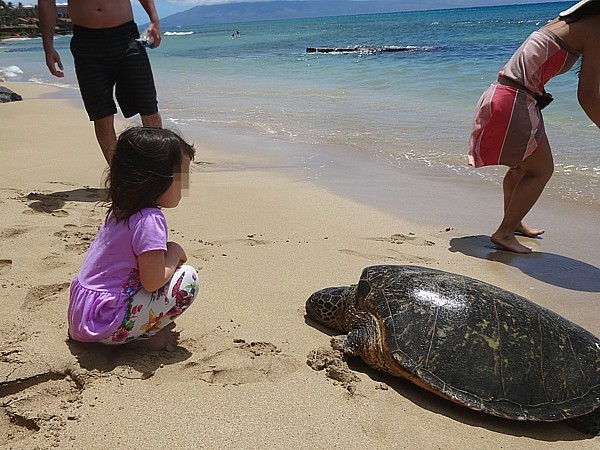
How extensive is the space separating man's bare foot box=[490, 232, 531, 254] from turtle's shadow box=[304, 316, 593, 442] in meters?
1.67

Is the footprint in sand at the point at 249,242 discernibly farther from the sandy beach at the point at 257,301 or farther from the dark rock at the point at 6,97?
the dark rock at the point at 6,97

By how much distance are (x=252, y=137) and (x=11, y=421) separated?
5.68m

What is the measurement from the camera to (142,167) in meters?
2.07

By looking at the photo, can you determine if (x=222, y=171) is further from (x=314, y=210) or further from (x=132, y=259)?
(x=132, y=259)

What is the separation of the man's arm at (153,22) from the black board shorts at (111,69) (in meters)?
0.12

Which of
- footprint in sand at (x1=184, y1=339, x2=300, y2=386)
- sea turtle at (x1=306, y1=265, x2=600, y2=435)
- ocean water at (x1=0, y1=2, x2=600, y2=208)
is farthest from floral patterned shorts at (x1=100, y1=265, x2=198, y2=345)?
ocean water at (x1=0, y1=2, x2=600, y2=208)

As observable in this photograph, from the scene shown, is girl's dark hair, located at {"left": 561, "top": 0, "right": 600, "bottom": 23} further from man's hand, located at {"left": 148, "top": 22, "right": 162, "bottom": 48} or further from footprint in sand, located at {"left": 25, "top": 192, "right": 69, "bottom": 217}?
footprint in sand, located at {"left": 25, "top": 192, "right": 69, "bottom": 217}

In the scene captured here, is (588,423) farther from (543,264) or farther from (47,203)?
(47,203)

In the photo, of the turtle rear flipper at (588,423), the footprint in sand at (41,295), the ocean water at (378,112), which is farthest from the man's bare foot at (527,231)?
the footprint in sand at (41,295)

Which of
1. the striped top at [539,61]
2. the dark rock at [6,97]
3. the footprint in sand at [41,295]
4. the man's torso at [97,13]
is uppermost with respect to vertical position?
the man's torso at [97,13]

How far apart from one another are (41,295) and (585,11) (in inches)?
133

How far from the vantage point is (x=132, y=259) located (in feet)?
6.97

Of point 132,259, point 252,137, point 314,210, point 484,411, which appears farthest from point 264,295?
point 252,137

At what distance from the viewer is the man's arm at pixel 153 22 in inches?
175
